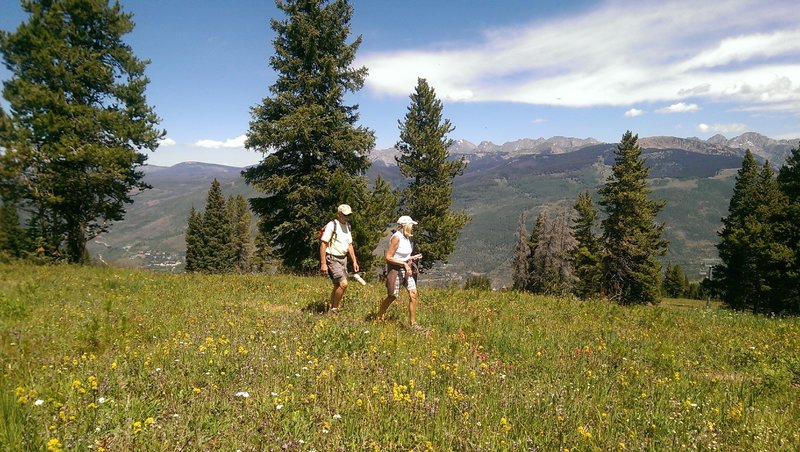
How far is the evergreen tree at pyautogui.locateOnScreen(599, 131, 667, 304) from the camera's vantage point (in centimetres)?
3728

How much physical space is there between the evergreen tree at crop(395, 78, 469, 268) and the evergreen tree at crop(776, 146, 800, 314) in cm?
2234

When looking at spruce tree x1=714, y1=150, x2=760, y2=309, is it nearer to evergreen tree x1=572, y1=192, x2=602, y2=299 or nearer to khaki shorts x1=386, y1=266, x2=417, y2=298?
evergreen tree x1=572, y1=192, x2=602, y2=299

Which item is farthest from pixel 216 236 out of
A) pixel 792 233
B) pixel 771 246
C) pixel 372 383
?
pixel 372 383

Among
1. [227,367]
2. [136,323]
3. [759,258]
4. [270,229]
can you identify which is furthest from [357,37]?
[759,258]

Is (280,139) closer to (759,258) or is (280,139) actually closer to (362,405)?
(362,405)

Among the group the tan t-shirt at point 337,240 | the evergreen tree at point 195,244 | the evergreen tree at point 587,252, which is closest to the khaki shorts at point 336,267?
the tan t-shirt at point 337,240

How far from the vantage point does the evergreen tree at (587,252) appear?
40.8 meters

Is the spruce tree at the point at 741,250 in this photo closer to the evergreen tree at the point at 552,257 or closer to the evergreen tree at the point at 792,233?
the evergreen tree at the point at 792,233

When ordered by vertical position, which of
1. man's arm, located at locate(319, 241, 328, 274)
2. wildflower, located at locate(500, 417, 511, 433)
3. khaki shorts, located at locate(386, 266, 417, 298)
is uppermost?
man's arm, located at locate(319, 241, 328, 274)

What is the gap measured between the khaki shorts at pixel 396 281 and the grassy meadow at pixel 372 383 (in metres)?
0.71

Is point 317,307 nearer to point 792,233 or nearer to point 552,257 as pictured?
point 792,233

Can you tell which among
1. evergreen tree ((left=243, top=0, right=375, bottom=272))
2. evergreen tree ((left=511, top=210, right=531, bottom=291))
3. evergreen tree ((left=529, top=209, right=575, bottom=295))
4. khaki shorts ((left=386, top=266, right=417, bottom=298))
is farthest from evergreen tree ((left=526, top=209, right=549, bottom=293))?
khaki shorts ((left=386, top=266, right=417, bottom=298))

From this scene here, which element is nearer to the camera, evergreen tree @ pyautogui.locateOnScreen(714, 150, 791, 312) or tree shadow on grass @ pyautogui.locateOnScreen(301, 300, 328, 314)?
tree shadow on grass @ pyautogui.locateOnScreen(301, 300, 328, 314)

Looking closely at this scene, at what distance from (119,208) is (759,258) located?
44872mm
